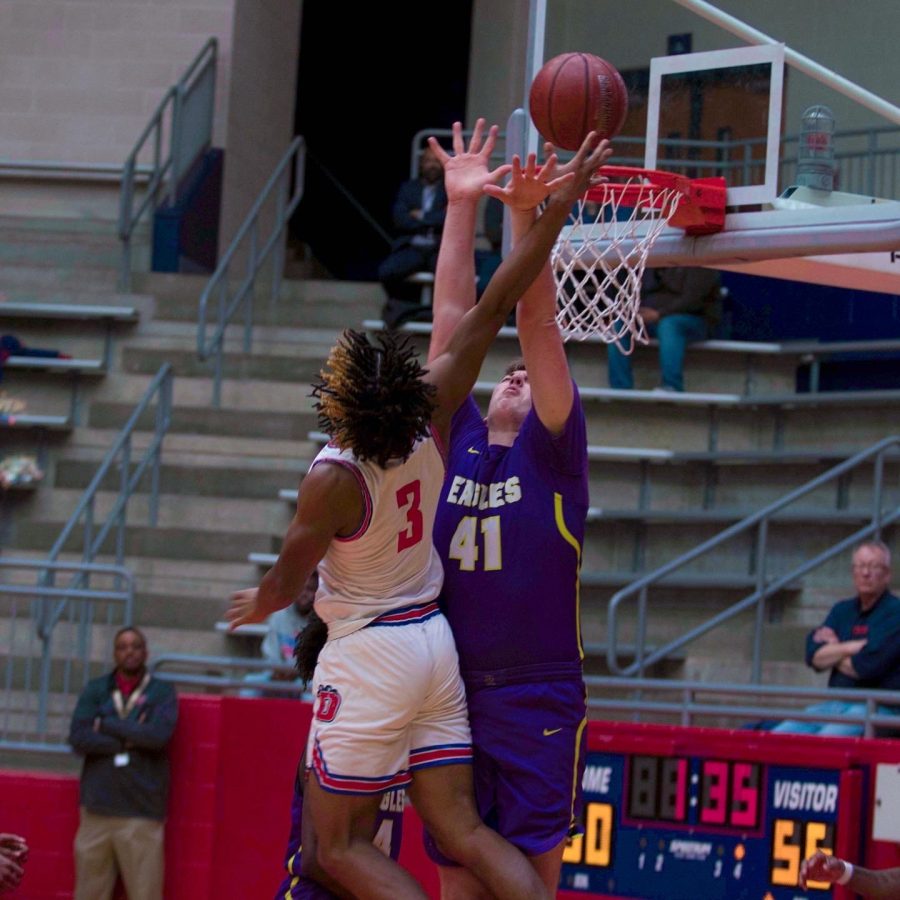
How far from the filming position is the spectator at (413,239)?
12.3 m

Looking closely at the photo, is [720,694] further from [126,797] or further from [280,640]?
[126,797]

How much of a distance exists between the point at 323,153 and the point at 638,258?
11589mm

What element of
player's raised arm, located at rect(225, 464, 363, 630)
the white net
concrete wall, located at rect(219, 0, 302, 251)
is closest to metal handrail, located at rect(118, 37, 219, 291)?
concrete wall, located at rect(219, 0, 302, 251)

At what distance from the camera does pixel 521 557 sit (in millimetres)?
4883

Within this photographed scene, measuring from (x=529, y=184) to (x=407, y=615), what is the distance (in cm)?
126

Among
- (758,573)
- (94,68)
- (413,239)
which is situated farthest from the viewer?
(94,68)

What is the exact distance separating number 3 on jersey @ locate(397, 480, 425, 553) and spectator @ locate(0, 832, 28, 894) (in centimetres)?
146

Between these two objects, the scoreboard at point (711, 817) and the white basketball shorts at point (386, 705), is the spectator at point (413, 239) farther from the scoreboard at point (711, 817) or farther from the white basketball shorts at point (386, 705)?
the white basketball shorts at point (386, 705)

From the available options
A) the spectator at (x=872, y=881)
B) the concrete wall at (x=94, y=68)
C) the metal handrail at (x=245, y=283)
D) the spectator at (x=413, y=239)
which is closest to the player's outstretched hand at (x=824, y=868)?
the spectator at (x=872, y=881)

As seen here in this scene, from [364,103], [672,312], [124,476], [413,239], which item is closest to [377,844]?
[124,476]

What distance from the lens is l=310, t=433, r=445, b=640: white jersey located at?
14.9ft

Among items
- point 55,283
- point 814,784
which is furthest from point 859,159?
point 55,283

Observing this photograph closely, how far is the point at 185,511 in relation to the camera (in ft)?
38.9

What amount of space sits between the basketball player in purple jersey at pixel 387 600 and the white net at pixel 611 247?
1237mm
